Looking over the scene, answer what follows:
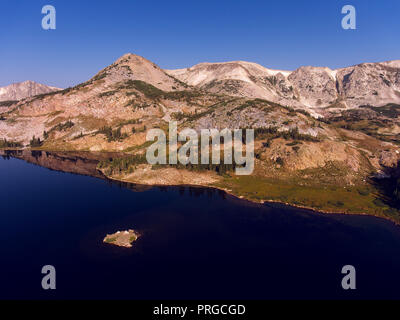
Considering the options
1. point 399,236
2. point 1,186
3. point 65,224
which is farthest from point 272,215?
point 1,186

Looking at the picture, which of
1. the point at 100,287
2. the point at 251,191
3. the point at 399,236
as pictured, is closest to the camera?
the point at 100,287

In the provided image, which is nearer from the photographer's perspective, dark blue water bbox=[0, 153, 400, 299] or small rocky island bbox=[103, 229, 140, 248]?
dark blue water bbox=[0, 153, 400, 299]

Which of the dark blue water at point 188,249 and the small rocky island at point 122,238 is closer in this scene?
the dark blue water at point 188,249

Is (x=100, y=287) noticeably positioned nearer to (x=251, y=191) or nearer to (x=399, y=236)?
(x=251, y=191)
